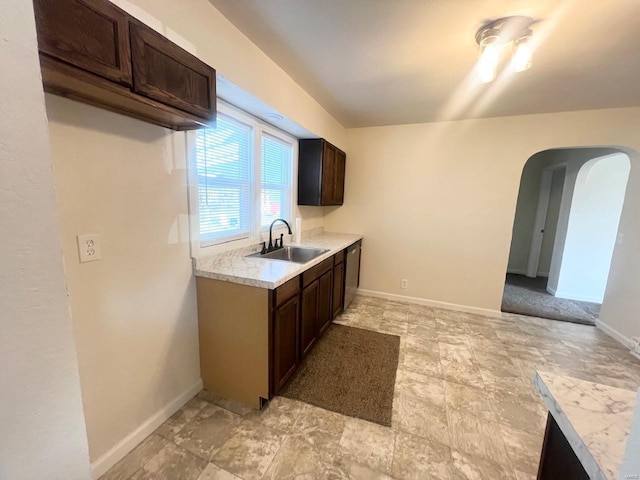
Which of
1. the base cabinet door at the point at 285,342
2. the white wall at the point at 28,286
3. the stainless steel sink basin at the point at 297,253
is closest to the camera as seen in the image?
the white wall at the point at 28,286

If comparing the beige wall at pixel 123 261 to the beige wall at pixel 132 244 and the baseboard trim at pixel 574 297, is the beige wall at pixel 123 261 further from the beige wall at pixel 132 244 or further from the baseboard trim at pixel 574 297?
the baseboard trim at pixel 574 297

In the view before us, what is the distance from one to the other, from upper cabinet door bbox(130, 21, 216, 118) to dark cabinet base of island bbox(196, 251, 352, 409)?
1.08m

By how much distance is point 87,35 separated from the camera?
90cm

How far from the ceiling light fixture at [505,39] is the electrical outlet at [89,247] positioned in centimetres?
246

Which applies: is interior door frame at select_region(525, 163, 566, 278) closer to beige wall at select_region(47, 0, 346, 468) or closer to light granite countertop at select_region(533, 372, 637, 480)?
light granite countertop at select_region(533, 372, 637, 480)

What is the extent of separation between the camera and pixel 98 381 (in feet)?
4.44

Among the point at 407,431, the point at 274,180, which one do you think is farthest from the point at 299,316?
the point at 274,180

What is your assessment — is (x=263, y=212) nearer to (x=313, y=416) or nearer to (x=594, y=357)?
(x=313, y=416)

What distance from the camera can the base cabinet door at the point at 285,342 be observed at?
181 centimetres

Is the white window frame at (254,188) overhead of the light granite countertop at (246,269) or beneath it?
overhead

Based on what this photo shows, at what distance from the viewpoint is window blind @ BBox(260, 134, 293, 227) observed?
9.00 feet

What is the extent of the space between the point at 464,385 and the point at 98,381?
2452mm

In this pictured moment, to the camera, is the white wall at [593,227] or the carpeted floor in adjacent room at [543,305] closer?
the carpeted floor in adjacent room at [543,305]

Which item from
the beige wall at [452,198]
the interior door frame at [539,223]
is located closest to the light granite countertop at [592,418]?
the beige wall at [452,198]
